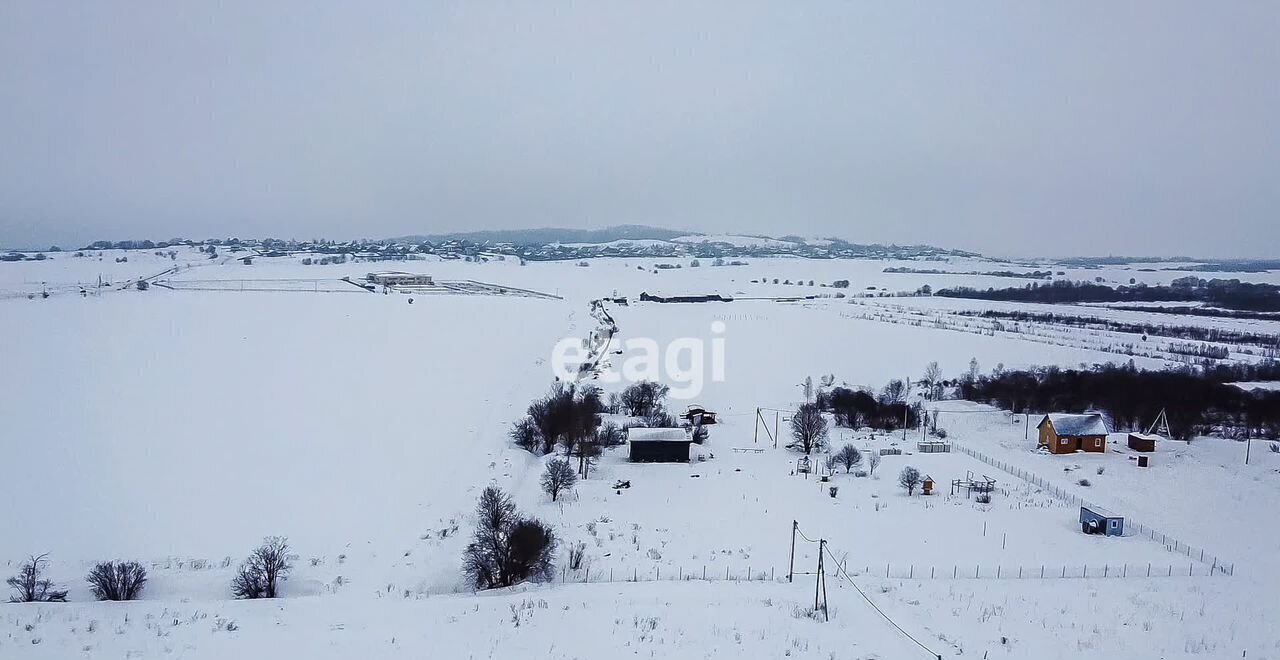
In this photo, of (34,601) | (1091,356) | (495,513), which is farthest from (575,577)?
(1091,356)

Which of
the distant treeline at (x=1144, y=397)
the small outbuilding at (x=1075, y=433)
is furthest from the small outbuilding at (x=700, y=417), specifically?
the distant treeline at (x=1144, y=397)

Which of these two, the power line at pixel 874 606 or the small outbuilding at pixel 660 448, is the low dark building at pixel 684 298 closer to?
the small outbuilding at pixel 660 448

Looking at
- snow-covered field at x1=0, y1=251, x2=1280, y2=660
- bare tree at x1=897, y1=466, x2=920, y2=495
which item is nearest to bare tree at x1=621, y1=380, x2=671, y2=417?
snow-covered field at x1=0, y1=251, x2=1280, y2=660

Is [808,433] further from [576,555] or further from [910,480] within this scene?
[576,555]

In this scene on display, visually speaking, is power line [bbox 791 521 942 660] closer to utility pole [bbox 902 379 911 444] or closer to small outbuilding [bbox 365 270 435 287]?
utility pole [bbox 902 379 911 444]

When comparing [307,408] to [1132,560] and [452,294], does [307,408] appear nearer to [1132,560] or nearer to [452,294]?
[1132,560]
